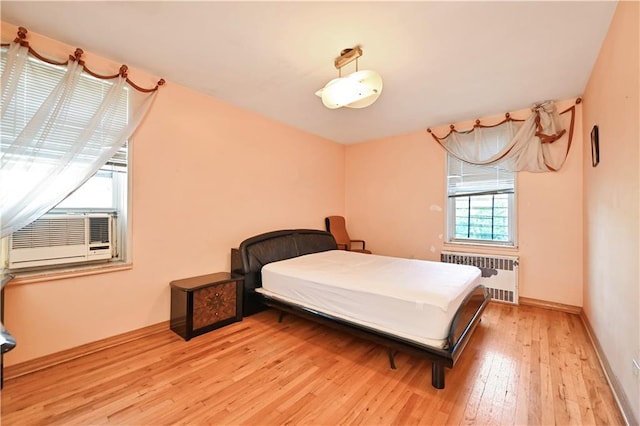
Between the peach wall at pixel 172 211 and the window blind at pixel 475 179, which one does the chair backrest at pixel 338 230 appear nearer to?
the peach wall at pixel 172 211

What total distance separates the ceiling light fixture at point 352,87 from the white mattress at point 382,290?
5.19 ft

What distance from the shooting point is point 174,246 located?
2883 mm

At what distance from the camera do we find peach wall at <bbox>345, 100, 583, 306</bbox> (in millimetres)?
3289

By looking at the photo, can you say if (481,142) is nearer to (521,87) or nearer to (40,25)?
(521,87)

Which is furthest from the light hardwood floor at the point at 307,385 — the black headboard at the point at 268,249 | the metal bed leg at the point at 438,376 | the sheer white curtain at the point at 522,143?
the sheer white curtain at the point at 522,143

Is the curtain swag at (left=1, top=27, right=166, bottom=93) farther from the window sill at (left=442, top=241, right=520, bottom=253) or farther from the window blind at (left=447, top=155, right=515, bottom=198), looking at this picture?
the window sill at (left=442, top=241, right=520, bottom=253)

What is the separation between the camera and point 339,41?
2143 millimetres

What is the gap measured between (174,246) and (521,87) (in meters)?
4.13

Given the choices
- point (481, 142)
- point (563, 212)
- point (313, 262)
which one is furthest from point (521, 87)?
point (313, 262)

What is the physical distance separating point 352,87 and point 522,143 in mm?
2702

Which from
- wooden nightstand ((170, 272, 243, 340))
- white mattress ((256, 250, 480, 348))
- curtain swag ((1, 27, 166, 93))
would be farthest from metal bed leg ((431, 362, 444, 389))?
curtain swag ((1, 27, 166, 93))

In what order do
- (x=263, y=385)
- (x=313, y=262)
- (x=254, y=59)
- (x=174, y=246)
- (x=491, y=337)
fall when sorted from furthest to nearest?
(x=313, y=262) < (x=174, y=246) < (x=491, y=337) < (x=254, y=59) < (x=263, y=385)

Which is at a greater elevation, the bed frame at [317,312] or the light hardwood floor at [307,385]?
the bed frame at [317,312]

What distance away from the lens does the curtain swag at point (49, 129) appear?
1933 millimetres
